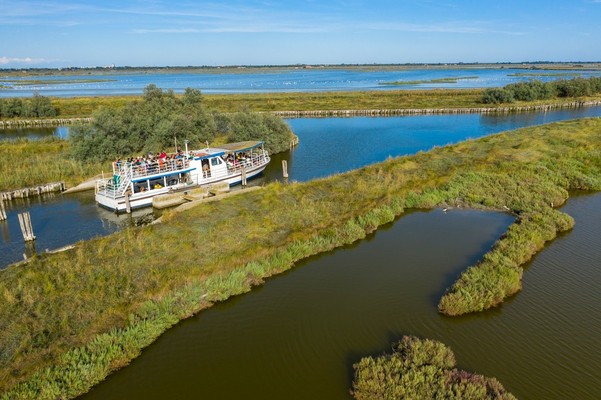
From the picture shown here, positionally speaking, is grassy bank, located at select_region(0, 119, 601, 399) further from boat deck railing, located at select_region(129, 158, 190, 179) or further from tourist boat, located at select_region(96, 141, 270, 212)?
boat deck railing, located at select_region(129, 158, 190, 179)

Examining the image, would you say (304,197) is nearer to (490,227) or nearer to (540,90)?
(490,227)

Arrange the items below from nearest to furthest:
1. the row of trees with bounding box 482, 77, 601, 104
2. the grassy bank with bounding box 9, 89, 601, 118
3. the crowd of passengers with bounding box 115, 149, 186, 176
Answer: the crowd of passengers with bounding box 115, 149, 186, 176 → the grassy bank with bounding box 9, 89, 601, 118 → the row of trees with bounding box 482, 77, 601, 104

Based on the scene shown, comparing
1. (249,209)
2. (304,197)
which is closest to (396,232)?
(304,197)

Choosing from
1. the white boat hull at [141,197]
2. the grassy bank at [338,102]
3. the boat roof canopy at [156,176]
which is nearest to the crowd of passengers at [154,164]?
the boat roof canopy at [156,176]

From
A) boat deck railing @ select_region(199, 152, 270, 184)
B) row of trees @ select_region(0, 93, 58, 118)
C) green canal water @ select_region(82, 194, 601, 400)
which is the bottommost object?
green canal water @ select_region(82, 194, 601, 400)

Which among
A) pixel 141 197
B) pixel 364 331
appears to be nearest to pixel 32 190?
pixel 141 197

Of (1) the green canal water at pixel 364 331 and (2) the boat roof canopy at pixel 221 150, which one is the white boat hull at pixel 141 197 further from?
(1) the green canal water at pixel 364 331

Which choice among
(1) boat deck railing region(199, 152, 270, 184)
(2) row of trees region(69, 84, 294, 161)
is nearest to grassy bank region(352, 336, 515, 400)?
(1) boat deck railing region(199, 152, 270, 184)

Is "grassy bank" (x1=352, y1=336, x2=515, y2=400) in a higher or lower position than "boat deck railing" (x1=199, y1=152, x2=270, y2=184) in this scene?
lower
